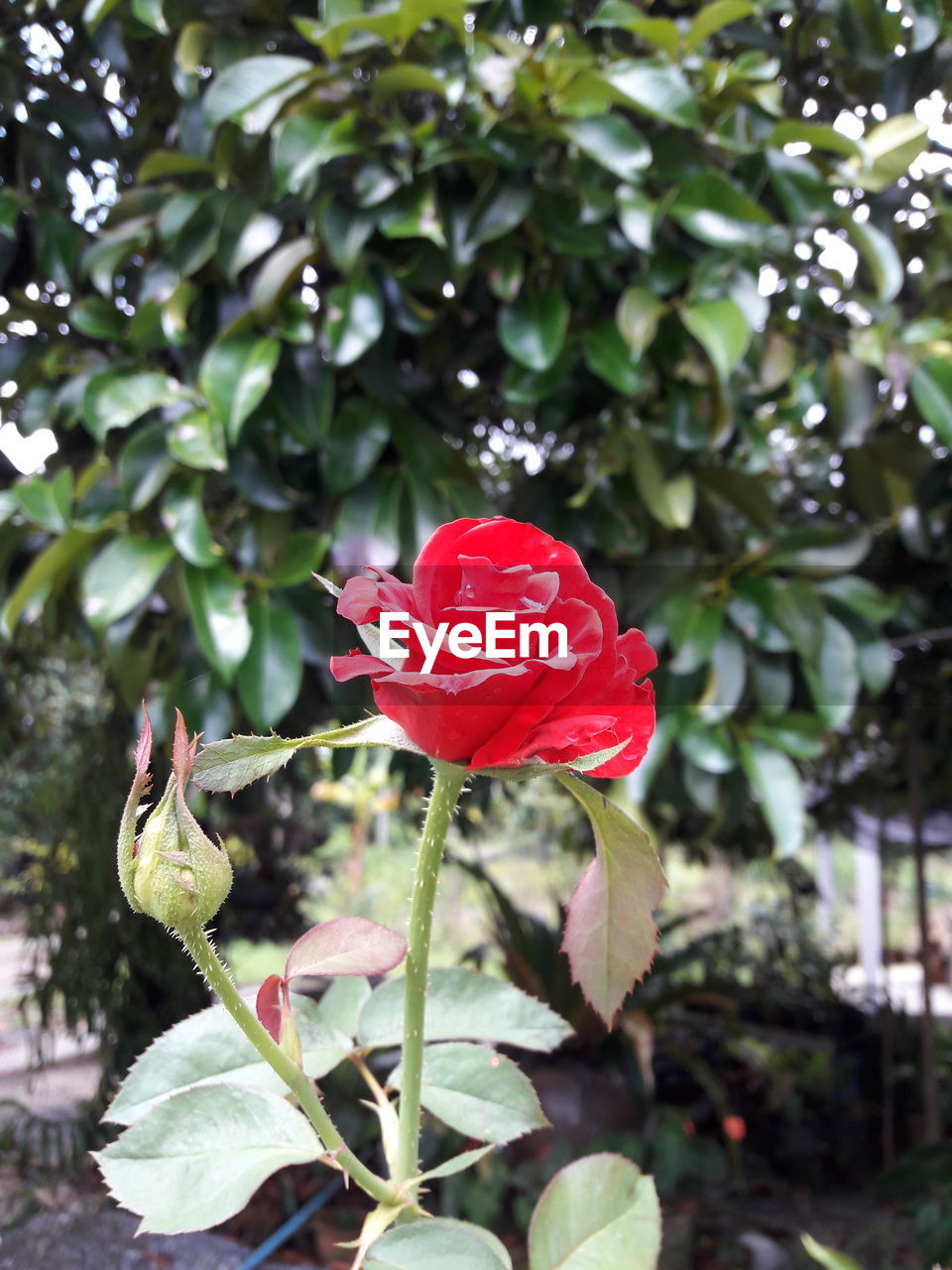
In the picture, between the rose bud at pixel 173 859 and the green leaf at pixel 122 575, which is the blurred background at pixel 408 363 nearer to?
the green leaf at pixel 122 575

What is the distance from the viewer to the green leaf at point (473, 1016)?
17cm

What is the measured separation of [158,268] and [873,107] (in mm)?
487

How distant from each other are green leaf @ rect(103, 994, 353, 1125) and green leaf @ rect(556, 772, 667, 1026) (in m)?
0.06

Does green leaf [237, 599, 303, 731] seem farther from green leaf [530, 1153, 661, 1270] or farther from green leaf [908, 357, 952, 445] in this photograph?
green leaf [908, 357, 952, 445]

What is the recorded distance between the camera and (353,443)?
50 centimetres

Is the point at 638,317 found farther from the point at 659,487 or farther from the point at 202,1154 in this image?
the point at 202,1154

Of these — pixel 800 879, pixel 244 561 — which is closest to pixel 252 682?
pixel 244 561

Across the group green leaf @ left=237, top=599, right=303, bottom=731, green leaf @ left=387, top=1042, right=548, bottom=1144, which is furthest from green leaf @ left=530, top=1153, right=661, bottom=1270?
green leaf @ left=237, top=599, right=303, bottom=731

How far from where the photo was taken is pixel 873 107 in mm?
570

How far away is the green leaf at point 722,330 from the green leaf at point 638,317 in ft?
0.07

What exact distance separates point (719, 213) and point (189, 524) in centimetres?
34

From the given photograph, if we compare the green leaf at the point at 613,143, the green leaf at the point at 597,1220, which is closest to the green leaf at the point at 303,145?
the green leaf at the point at 613,143

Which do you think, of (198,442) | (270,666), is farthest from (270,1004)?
(198,442)

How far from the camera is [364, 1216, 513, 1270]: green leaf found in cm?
12
